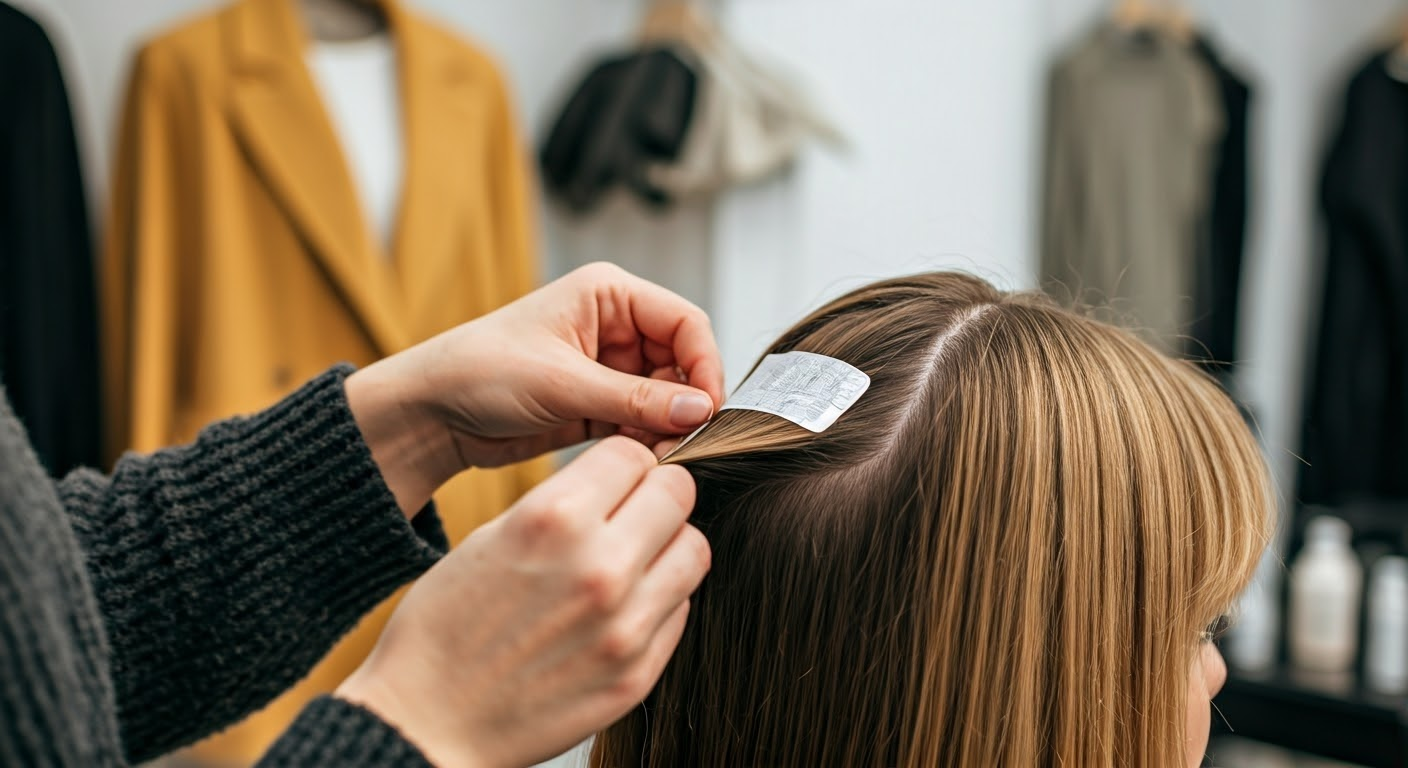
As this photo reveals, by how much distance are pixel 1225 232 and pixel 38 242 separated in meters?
1.92

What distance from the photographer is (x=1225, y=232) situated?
6.33 ft

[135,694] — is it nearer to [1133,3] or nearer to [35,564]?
[35,564]

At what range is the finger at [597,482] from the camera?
0.45m

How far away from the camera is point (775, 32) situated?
1729 millimetres

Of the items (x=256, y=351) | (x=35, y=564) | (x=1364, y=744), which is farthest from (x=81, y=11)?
(x=1364, y=744)

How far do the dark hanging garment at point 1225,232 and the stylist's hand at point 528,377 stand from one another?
4.81ft

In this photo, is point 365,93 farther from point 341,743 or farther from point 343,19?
point 341,743

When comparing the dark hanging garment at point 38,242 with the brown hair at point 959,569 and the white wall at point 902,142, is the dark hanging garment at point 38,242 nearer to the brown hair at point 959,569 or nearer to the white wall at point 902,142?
the white wall at point 902,142

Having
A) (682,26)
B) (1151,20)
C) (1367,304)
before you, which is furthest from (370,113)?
(1367,304)

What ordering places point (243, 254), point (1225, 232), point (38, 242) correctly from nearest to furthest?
point (38, 242) < point (243, 254) < point (1225, 232)

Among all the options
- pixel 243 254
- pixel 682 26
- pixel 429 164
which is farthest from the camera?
pixel 682 26

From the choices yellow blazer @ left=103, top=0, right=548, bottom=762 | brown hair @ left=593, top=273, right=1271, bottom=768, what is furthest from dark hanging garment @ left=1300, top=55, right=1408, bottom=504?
yellow blazer @ left=103, top=0, right=548, bottom=762

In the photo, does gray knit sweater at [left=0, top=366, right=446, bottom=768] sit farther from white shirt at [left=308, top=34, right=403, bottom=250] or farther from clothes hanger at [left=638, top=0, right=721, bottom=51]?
clothes hanger at [left=638, top=0, right=721, bottom=51]

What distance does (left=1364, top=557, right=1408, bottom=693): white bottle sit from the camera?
4.54 ft
